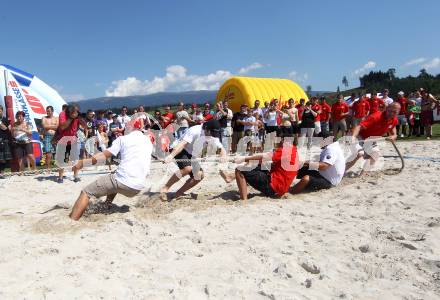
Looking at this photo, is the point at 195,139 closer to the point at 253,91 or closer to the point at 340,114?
the point at 340,114

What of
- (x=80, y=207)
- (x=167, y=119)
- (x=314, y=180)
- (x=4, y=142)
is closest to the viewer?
(x=80, y=207)

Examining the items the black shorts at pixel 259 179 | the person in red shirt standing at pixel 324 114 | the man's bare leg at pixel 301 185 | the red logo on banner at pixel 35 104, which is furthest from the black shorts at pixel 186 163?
the red logo on banner at pixel 35 104

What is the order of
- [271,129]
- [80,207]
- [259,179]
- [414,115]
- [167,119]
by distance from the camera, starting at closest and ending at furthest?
1. [80,207]
2. [259,179]
3. [167,119]
4. [271,129]
5. [414,115]

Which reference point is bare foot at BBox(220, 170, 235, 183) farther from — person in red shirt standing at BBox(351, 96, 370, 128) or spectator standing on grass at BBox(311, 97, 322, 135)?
person in red shirt standing at BBox(351, 96, 370, 128)

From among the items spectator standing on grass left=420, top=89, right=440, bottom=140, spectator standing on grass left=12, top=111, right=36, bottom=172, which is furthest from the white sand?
spectator standing on grass left=420, top=89, right=440, bottom=140

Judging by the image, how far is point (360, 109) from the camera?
11867mm

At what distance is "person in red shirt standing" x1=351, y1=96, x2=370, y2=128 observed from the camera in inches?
467

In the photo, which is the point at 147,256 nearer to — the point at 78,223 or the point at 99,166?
the point at 78,223

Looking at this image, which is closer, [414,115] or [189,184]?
[189,184]

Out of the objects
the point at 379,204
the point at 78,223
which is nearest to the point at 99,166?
the point at 78,223

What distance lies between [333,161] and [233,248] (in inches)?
108

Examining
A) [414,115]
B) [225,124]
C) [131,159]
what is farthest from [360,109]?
[131,159]

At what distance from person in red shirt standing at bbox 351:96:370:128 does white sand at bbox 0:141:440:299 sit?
6102 mm

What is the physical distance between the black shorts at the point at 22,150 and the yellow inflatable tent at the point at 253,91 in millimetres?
8986
